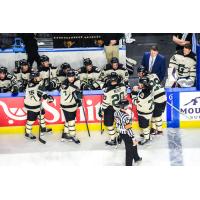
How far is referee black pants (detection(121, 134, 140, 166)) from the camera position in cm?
840

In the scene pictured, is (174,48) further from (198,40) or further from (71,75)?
(71,75)

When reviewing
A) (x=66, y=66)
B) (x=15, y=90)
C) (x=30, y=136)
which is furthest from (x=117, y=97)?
(x=15, y=90)

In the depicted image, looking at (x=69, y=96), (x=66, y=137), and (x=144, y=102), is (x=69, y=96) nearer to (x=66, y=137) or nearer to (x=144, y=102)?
(x=66, y=137)

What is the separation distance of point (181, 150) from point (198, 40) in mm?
2017

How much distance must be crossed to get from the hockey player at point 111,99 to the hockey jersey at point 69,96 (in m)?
0.44

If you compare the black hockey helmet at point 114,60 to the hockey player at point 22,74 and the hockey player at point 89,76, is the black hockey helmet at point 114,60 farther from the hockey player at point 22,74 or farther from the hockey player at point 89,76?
the hockey player at point 22,74

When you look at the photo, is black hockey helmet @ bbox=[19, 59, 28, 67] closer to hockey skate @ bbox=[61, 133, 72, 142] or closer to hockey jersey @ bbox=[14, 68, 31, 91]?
hockey jersey @ bbox=[14, 68, 31, 91]

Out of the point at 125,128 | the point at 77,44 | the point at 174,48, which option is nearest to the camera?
the point at 125,128

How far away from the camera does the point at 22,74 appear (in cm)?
995

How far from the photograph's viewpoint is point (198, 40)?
32.8ft

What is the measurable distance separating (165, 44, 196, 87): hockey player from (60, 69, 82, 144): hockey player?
1.69 metres

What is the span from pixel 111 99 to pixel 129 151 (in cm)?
96

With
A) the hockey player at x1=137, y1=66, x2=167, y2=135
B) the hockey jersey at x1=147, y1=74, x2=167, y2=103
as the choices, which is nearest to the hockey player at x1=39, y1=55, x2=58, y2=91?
the hockey player at x1=137, y1=66, x2=167, y2=135
